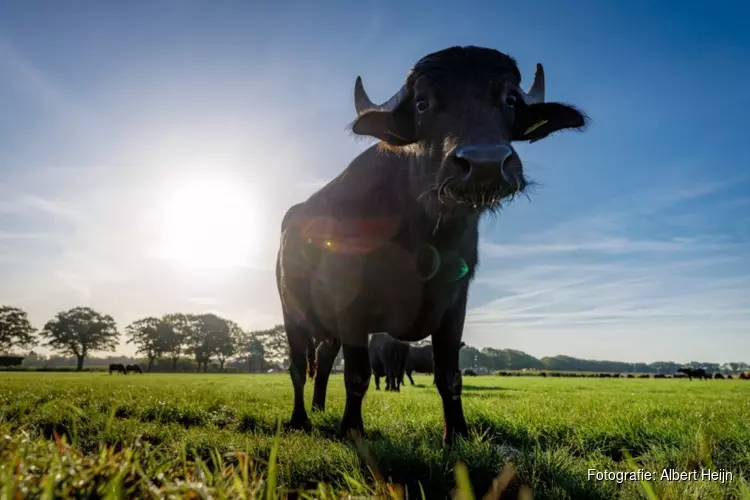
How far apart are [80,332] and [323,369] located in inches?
4218

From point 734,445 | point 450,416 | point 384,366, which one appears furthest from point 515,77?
point 384,366

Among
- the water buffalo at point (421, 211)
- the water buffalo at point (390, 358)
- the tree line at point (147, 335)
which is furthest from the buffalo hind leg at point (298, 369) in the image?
the tree line at point (147, 335)

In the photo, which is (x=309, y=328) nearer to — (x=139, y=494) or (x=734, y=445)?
(x=734, y=445)

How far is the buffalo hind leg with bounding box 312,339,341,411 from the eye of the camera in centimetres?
796

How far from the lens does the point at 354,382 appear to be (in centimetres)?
459

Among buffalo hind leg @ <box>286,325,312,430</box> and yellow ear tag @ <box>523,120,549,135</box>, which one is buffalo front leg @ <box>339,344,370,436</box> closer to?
buffalo hind leg @ <box>286,325,312,430</box>

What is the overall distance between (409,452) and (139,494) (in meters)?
1.98

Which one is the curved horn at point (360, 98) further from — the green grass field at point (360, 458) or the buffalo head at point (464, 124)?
the green grass field at point (360, 458)

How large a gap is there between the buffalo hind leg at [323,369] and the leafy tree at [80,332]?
105087 millimetres

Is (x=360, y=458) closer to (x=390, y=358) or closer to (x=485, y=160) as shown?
(x=485, y=160)

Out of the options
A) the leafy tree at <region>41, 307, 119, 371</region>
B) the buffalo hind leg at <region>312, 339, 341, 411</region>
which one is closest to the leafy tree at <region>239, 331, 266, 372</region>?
the leafy tree at <region>41, 307, 119, 371</region>

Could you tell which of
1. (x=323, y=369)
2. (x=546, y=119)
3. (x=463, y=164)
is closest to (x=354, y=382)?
(x=463, y=164)

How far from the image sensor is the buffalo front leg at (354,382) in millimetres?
4535

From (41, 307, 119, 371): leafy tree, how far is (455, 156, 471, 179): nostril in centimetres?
11042
